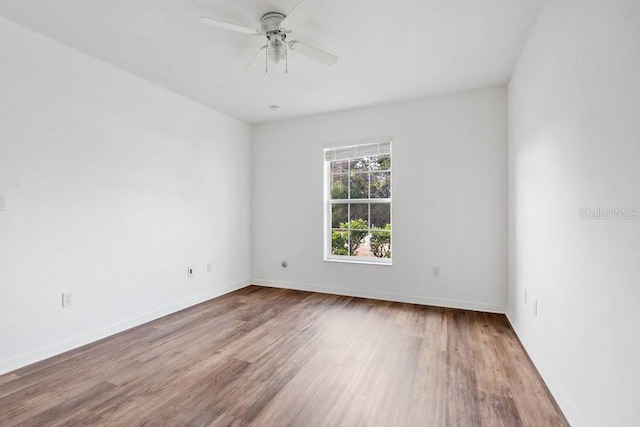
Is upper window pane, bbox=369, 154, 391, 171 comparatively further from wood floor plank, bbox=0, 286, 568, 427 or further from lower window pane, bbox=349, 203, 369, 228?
wood floor plank, bbox=0, 286, 568, 427

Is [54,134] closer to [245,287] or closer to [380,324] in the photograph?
[245,287]

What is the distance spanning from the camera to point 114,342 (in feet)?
9.18

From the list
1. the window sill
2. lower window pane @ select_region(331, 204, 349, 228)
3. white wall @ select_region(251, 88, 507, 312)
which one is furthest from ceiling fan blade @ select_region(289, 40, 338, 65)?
the window sill

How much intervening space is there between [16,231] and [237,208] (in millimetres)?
2608

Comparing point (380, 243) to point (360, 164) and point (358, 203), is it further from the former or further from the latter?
point (360, 164)

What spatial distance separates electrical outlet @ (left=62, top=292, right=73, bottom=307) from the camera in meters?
2.61

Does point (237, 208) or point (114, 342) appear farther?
point (237, 208)

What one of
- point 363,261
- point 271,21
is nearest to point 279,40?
point 271,21

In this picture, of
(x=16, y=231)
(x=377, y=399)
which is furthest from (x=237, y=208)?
(x=377, y=399)

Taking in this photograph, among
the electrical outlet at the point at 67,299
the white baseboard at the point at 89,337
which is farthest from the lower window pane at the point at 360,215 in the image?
the electrical outlet at the point at 67,299

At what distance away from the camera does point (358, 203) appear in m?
4.40

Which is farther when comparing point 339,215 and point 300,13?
point 339,215

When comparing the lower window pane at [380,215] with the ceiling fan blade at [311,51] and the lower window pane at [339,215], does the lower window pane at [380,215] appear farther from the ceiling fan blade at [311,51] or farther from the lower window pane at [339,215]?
the ceiling fan blade at [311,51]

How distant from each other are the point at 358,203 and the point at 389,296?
1322 millimetres
